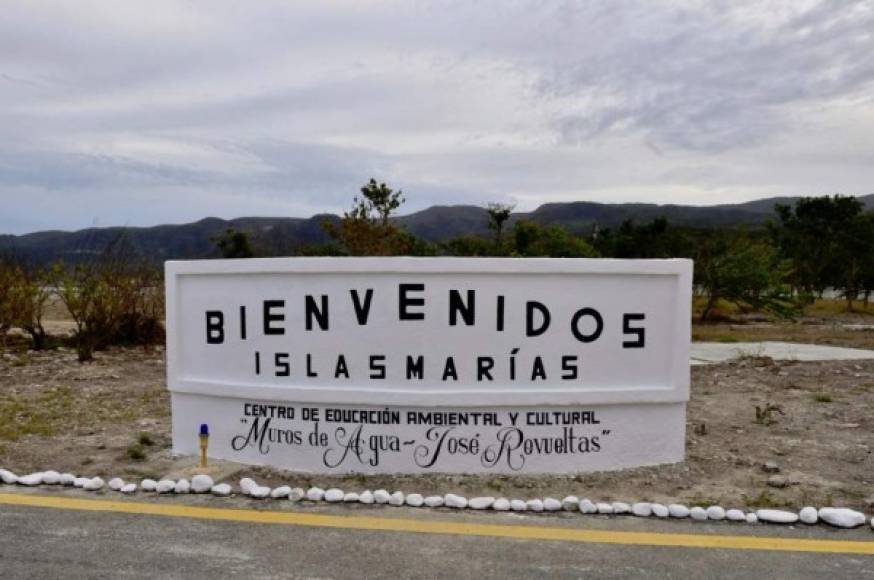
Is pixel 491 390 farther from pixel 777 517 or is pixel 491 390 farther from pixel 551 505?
pixel 777 517

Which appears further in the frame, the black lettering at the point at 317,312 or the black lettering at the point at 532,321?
the black lettering at the point at 317,312

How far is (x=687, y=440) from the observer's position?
643 cm

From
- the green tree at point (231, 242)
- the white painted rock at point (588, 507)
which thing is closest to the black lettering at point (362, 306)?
the white painted rock at point (588, 507)

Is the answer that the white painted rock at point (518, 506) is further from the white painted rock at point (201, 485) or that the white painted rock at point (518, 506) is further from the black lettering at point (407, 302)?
the white painted rock at point (201, 485)

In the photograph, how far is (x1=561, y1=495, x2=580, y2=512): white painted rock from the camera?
14.9ft

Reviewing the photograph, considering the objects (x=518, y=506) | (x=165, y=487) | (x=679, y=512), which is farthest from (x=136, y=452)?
(x=679, y=512)

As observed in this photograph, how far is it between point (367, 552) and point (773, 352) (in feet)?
37.2

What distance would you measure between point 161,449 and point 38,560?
2.28m

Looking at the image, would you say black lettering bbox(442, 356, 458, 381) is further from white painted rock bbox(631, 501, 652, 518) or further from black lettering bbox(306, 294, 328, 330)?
white painted rock bbox(631, 501, 652, 518)

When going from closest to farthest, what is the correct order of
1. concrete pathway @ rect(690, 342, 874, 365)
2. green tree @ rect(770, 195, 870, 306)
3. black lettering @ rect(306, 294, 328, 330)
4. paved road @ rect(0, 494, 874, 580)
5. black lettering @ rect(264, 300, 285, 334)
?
paved road @ rect(0, 494, 874, 580) → black lettering @ rect(306, 294, 328, 330) → black lettering @ rect(264, 300, 285, 334) → concrete pathway @ rect(690, 342, 874, 365) → green tree @ rect(770, 195, 870, 306)

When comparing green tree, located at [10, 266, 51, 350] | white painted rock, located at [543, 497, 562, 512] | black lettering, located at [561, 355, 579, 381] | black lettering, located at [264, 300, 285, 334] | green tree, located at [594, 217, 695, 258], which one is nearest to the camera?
white painted rock, located at [543, 497, 562, 512]

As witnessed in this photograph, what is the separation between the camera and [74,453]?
5.87 meters

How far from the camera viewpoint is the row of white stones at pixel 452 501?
4.36 m

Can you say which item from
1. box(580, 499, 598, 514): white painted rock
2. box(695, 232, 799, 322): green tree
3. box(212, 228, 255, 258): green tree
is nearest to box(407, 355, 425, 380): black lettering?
box(580, 499, 598, 514): white painted rock
